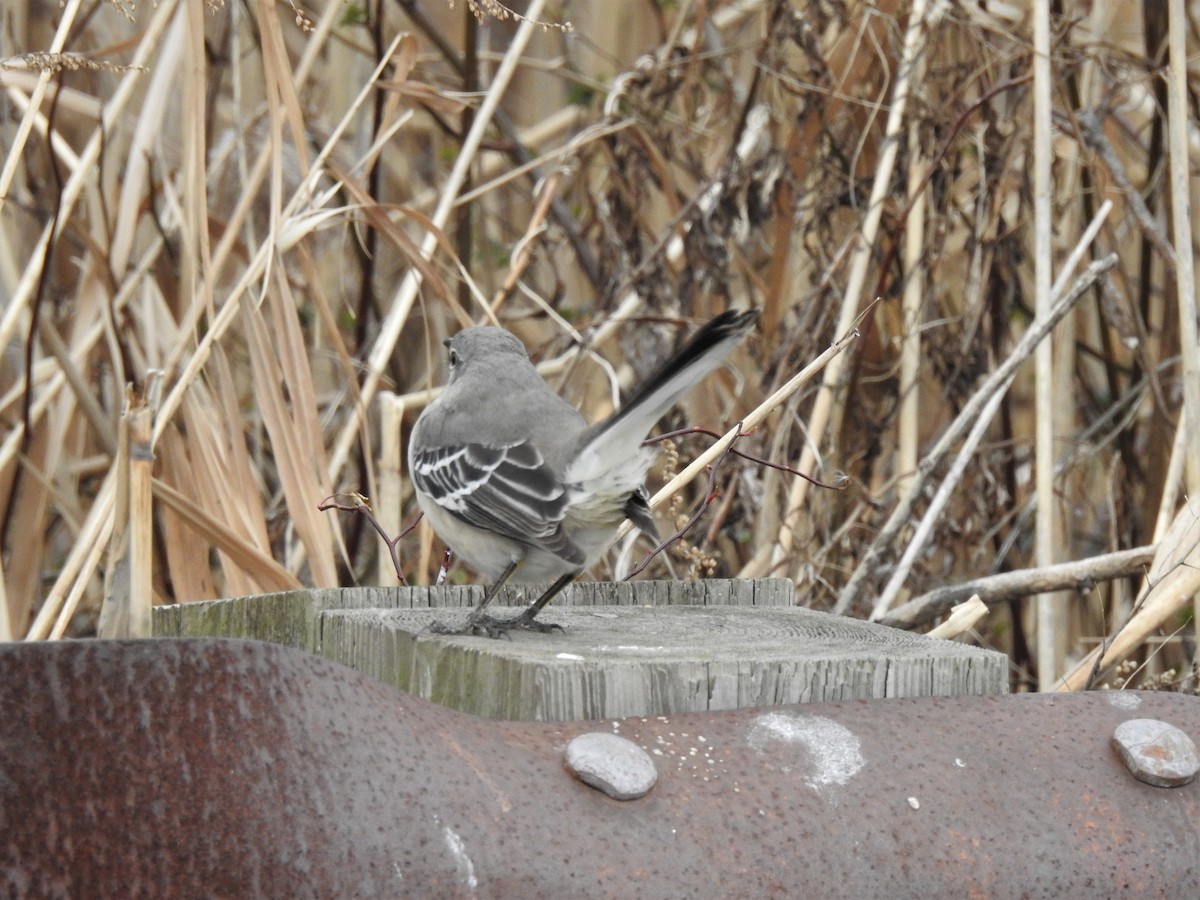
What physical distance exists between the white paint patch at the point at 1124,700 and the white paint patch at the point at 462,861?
2.54 feet

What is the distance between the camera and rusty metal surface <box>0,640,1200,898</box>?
1.15 m

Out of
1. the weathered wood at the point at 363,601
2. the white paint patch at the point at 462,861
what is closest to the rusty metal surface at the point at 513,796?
the white paint patch at the point at 462,861

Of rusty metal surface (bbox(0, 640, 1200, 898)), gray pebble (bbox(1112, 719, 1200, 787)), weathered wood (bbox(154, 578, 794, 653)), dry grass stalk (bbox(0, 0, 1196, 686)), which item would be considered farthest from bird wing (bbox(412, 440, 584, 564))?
gray pebble (bbox(1112, 719, 1200, 787))

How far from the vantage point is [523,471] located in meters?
2.49

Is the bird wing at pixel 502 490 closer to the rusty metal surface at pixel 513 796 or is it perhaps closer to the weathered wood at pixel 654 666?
the weathered wood at pixel 654 666

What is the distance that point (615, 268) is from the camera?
162 inches

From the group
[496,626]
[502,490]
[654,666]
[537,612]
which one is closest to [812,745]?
[654,666]

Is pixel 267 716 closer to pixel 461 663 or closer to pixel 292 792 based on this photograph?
pixel 292 792

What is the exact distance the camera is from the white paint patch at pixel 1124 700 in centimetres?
159

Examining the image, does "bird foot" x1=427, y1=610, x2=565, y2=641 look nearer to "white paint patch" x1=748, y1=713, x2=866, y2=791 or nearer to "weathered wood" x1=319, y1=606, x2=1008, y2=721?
"weathered wood" x1=319, y1=606, x2=1008, y2=721

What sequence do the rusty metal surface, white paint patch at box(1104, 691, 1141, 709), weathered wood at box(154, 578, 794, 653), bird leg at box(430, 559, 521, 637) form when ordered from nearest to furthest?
1. the rusty metal surface
2. white paint patch at box(1104, 691, 1141, 709)
3. bird leg at box(430, 559, 521, 637)
4. weathered wood at box(154, 578, 794, 653)

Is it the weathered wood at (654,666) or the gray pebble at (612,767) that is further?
the weathered wood at (654,666)

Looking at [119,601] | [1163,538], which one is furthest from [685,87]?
[119,601]

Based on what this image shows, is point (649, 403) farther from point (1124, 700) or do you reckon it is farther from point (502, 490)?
point (1124, 700)
